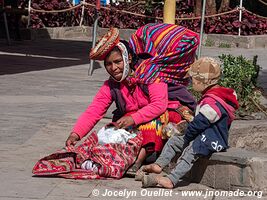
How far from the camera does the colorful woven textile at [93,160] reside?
6293 millimetres

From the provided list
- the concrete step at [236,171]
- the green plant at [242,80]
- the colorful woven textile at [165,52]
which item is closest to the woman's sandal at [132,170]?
the concrete step at [236,171]

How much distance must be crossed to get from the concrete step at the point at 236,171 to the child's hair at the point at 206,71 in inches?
19.9

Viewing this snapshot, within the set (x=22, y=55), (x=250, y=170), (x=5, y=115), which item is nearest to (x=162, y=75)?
(x=250, y=170)

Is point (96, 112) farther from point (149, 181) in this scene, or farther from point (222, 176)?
point (222, 176)

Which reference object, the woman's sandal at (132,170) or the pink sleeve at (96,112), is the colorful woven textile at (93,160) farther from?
the pink sleeve at (96,112)

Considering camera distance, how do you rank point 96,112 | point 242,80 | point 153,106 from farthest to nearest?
point 242,80 → point 96,112 → point 153,106

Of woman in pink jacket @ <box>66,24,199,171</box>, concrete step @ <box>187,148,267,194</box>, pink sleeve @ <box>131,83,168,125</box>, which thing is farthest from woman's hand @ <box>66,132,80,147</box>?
concrete step @ <box>187,148,267,194</box>

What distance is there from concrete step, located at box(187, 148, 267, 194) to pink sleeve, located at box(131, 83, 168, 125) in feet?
1.88

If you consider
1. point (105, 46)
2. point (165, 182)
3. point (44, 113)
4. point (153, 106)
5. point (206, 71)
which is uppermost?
point (105, 46)

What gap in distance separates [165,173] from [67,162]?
2.34 ft

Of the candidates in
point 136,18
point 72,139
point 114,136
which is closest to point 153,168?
point 114,136

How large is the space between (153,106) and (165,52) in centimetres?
47

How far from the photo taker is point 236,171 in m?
5.96

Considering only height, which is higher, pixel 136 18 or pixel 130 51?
pixel 130 51
